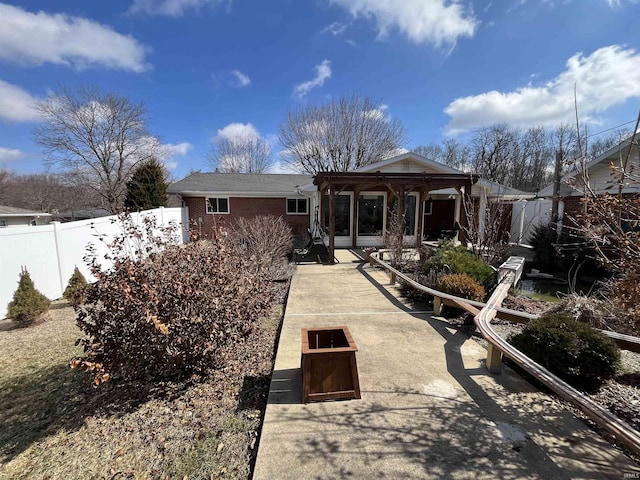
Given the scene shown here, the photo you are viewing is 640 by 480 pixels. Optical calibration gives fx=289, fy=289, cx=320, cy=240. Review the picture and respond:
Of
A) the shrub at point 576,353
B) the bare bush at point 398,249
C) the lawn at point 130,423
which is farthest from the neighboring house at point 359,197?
the shrub at point 576,353

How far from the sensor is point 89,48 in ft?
36.1

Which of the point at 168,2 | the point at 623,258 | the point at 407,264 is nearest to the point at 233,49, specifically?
the point at 168,2

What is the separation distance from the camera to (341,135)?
25078 mm

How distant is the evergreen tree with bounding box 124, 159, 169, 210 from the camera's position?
16359 mm

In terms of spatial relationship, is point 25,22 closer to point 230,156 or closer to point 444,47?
point 444,47

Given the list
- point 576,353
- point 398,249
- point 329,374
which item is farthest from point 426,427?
point 398,249

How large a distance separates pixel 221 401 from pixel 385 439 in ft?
5.60

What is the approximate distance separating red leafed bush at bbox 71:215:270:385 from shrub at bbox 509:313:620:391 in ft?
11.4

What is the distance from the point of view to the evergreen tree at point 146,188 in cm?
1636

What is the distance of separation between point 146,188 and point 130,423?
16.7m

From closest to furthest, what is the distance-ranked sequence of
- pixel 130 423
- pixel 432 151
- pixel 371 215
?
pixel 130 423 < pixel 371 215 < pixel 432 151

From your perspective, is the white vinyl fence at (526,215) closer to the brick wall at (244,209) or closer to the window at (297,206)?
the window at (297,206)

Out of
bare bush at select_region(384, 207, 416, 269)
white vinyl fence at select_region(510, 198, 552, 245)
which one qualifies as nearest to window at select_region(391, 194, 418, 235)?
bare bush at select_region(384, 207, 416, 269)

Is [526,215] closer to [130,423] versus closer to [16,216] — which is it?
[130,423]
